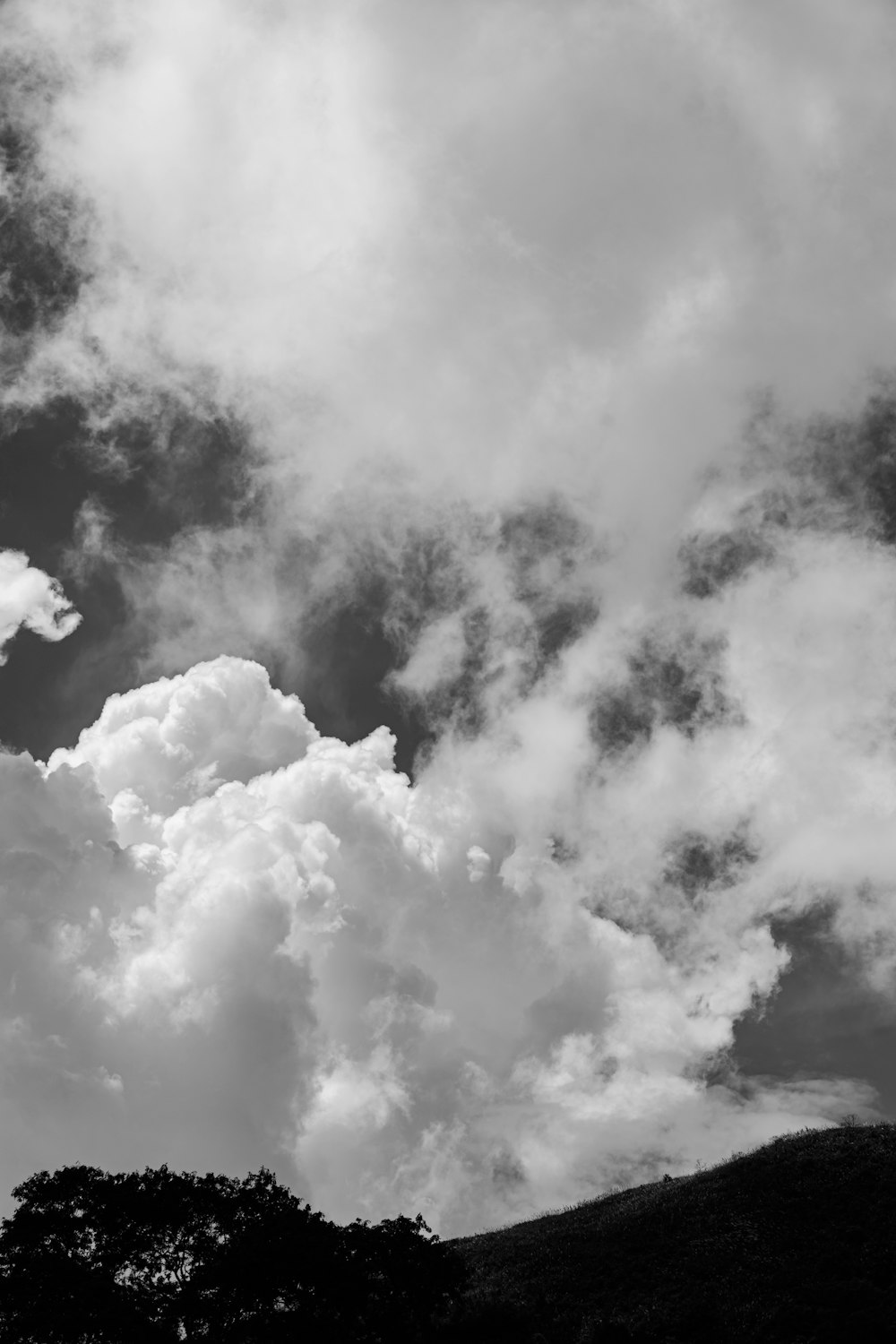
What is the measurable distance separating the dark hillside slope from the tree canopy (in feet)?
30.1

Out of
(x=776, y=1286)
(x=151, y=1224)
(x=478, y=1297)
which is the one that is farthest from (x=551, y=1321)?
(x=151, y=1224)

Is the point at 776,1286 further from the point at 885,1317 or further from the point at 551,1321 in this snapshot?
the point at 551,1321

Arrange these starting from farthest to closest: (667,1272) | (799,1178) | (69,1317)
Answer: (799,1178) → (667,1272) → (69,1317)

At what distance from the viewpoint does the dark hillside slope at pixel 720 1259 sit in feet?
201

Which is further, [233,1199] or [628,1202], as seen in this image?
[628,1202]

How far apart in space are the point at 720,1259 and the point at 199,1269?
41.1 m

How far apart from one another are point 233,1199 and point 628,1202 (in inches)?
1906

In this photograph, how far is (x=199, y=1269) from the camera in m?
55.9

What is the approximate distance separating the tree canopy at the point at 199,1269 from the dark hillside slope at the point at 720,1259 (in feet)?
30.1

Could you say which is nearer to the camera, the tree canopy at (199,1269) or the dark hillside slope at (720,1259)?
the tree canopy at (199,1269)

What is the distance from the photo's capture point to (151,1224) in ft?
188

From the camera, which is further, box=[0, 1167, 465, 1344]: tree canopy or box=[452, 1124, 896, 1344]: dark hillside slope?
box=[452, 1124, 896, 1344]: dark hillside slope

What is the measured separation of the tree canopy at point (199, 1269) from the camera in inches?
1999

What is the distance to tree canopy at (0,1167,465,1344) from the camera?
167 ft
